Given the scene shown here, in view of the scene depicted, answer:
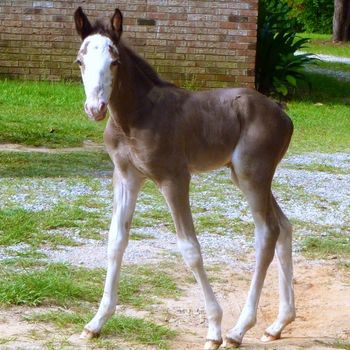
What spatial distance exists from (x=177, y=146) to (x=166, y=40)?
13247 mm

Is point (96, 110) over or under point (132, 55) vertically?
under

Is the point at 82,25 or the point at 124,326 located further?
the point at 124,326

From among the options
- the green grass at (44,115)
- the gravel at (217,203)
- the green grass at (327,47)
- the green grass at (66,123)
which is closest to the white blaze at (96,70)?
the gravel at (217,203)

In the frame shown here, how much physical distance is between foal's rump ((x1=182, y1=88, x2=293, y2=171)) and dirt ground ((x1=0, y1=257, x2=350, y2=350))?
3.51 feet

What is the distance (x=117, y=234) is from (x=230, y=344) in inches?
35.2

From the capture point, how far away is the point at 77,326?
5.99m

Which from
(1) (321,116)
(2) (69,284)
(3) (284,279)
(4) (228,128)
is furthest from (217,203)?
(1) (321,116)

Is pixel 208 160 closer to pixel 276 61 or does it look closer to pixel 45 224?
pixel 45 224

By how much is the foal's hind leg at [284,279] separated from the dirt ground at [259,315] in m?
0.10

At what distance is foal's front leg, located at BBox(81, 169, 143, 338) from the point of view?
577 centimetres

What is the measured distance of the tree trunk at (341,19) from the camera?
36.8m

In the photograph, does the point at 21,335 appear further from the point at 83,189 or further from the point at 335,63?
the point at 335,63

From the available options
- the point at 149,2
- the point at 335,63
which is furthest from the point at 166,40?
the point at 335,63

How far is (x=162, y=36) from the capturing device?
18.6 metres
